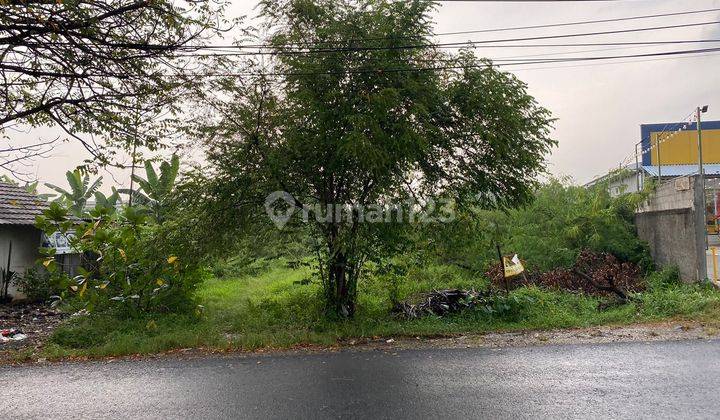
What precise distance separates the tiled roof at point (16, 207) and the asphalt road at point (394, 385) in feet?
24.1

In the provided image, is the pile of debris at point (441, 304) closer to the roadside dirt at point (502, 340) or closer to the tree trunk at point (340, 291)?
the tree trunk at point (340, 291)

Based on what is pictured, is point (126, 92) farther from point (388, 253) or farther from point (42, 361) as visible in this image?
point (388, 253)

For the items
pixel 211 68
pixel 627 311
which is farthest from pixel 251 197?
pixel 627 311

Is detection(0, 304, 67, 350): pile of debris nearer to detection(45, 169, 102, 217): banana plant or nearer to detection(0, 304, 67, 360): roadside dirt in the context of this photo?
detection(0, 304, 67, 360): roadside dirt

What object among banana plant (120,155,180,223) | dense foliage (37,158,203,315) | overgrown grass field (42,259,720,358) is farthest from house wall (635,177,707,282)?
banana plant (120,155,180,223)

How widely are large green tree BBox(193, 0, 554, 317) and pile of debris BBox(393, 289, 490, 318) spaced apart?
1.41 meters

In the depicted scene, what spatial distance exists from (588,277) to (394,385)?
707 cm

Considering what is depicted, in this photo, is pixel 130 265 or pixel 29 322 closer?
pixel 130 265

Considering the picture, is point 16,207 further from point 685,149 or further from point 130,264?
point 685,149

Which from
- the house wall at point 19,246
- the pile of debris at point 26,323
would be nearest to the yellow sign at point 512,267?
the pile of debris at point 26,323

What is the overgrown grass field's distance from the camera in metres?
7.77

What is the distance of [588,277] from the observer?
10594mm

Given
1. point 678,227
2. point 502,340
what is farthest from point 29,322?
point 678,227

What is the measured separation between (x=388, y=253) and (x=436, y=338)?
1676 mm
